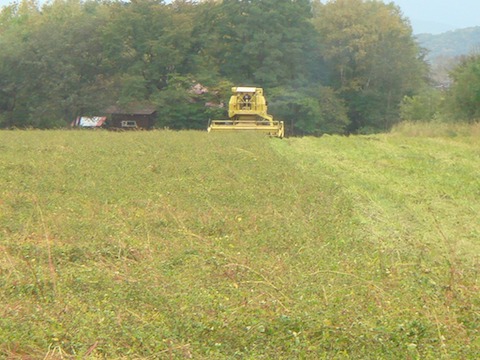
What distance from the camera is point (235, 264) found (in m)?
6.09

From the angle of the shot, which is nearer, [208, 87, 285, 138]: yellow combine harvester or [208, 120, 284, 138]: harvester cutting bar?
[208, 120, 284, 138]: harvester cutting bar

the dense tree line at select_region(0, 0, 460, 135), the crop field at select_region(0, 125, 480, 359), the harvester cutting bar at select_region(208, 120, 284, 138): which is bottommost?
the crop field at select_region(0, 125, 480, 359)

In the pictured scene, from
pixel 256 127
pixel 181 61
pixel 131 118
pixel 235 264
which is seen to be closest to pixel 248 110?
pixel 256 127

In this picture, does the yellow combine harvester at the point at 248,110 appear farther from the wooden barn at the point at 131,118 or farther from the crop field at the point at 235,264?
the crop field at the point at 235,264

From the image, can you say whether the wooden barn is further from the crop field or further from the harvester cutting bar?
the crop field

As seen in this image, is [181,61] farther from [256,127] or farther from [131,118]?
[256,127]

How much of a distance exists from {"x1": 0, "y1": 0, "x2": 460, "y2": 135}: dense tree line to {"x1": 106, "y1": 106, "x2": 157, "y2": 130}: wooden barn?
3.23 ft

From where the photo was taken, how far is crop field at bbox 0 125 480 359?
470 centimetres

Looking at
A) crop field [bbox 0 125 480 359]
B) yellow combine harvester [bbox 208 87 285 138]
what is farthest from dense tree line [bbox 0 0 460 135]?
crop field [bbox 0 125 480 359]

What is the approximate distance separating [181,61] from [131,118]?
5.72m

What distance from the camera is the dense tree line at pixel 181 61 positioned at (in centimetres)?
4181

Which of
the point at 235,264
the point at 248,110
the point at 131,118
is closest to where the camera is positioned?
the point at 235,264

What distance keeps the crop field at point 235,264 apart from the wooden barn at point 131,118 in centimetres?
3061

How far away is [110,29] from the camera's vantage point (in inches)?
1658
